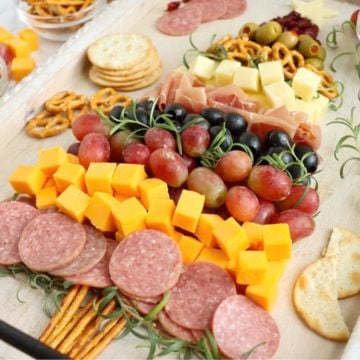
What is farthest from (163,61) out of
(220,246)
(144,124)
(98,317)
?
(98,317)

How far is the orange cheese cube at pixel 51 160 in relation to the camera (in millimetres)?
1778

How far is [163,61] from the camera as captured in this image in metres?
2.40

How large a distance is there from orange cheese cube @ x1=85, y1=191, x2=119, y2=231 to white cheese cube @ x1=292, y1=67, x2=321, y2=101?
790 millimetres

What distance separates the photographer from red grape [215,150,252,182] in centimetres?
170

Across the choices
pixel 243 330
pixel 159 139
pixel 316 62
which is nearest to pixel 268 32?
pixel 316 62

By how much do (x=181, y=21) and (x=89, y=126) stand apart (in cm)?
86

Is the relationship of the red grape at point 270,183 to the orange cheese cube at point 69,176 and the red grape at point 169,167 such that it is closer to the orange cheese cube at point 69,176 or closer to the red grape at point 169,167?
the red grape at point 169,167

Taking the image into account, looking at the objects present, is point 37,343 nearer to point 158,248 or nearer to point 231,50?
point 158,248

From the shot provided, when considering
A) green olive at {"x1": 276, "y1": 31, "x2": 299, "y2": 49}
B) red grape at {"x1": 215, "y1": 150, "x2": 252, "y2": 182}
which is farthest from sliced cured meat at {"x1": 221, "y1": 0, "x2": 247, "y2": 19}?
red grape at {"x1": 215, "y1": 150, "x2": 252, "y2": 182}

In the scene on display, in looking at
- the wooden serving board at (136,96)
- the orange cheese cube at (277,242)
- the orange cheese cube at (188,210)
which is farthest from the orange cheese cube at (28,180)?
the orange cheese cube at (277,242)

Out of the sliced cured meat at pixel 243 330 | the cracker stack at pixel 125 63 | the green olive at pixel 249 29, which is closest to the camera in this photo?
the sliced cured meat at pixel 243 330

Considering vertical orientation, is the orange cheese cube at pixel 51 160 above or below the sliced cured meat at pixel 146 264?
above

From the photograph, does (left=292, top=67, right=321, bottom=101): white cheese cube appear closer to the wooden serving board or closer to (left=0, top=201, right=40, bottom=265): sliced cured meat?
the wooden serving board

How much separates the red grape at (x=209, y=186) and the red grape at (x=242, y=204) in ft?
0.09
